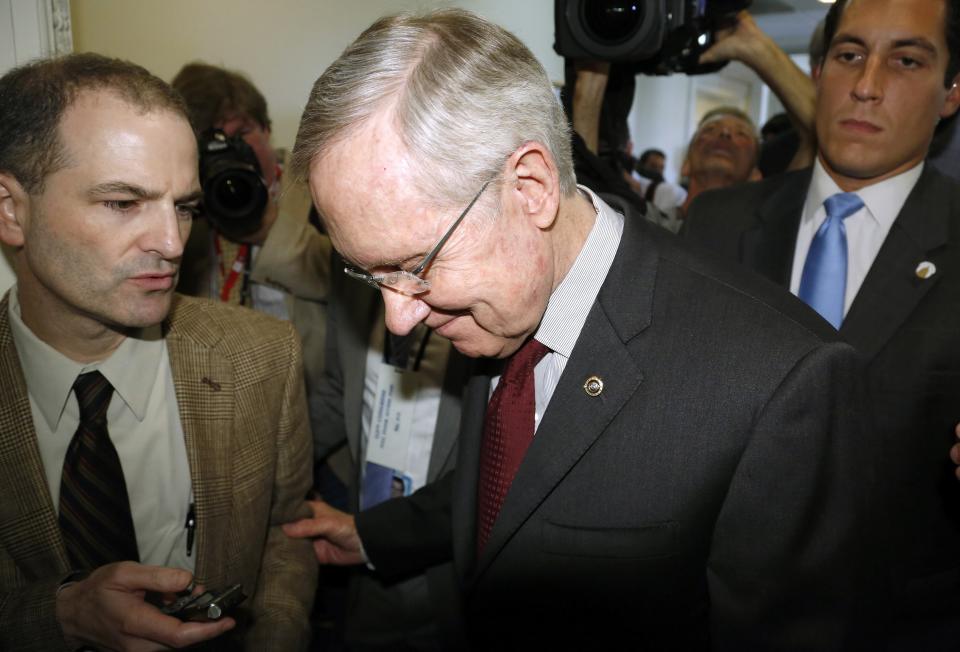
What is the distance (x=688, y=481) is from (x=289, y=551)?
0.94m

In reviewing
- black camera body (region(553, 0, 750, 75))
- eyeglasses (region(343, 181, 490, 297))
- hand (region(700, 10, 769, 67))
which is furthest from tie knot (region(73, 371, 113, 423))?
hand (region(700, 10, 769, 67))

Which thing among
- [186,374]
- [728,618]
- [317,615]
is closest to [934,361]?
[728,618]

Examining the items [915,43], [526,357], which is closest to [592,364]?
[526,357]

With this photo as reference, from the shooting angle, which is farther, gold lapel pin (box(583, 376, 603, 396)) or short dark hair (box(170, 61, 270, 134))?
short dark hair (box(170, 61, 270, 134))

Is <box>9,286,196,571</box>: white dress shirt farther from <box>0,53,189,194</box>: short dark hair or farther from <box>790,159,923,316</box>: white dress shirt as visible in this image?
<box>790,159,923,316</box>: white dress shirt

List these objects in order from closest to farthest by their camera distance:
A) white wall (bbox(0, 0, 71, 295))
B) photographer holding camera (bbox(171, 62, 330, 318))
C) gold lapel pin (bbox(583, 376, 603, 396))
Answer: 1. gold lapel pin (bbox(583, 376, 603, 396))
2. white wall (bbox(0, 0, 71, 295))
3. photographer holding camera (bbox(171, 62, 330, 318))

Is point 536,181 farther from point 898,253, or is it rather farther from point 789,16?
point 789,16

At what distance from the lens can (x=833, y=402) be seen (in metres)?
1.01

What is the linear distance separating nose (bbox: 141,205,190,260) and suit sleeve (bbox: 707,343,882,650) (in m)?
1.04

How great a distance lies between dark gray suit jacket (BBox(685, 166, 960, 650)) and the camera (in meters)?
1.52

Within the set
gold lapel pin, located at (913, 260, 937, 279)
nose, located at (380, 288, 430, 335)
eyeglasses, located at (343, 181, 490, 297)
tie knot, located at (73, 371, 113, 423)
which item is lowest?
tie knot, located at (73, 371, 113, 423)

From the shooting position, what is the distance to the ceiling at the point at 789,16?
8305mm

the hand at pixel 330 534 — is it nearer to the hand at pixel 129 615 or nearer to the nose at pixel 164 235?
the hand at pixel 129 615

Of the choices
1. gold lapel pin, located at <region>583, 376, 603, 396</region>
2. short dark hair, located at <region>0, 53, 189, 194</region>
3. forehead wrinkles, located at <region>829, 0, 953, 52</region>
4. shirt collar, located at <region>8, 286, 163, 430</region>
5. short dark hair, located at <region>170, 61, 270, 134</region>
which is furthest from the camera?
short dark hair, located at <region>170, 61, 270, 134</region>
